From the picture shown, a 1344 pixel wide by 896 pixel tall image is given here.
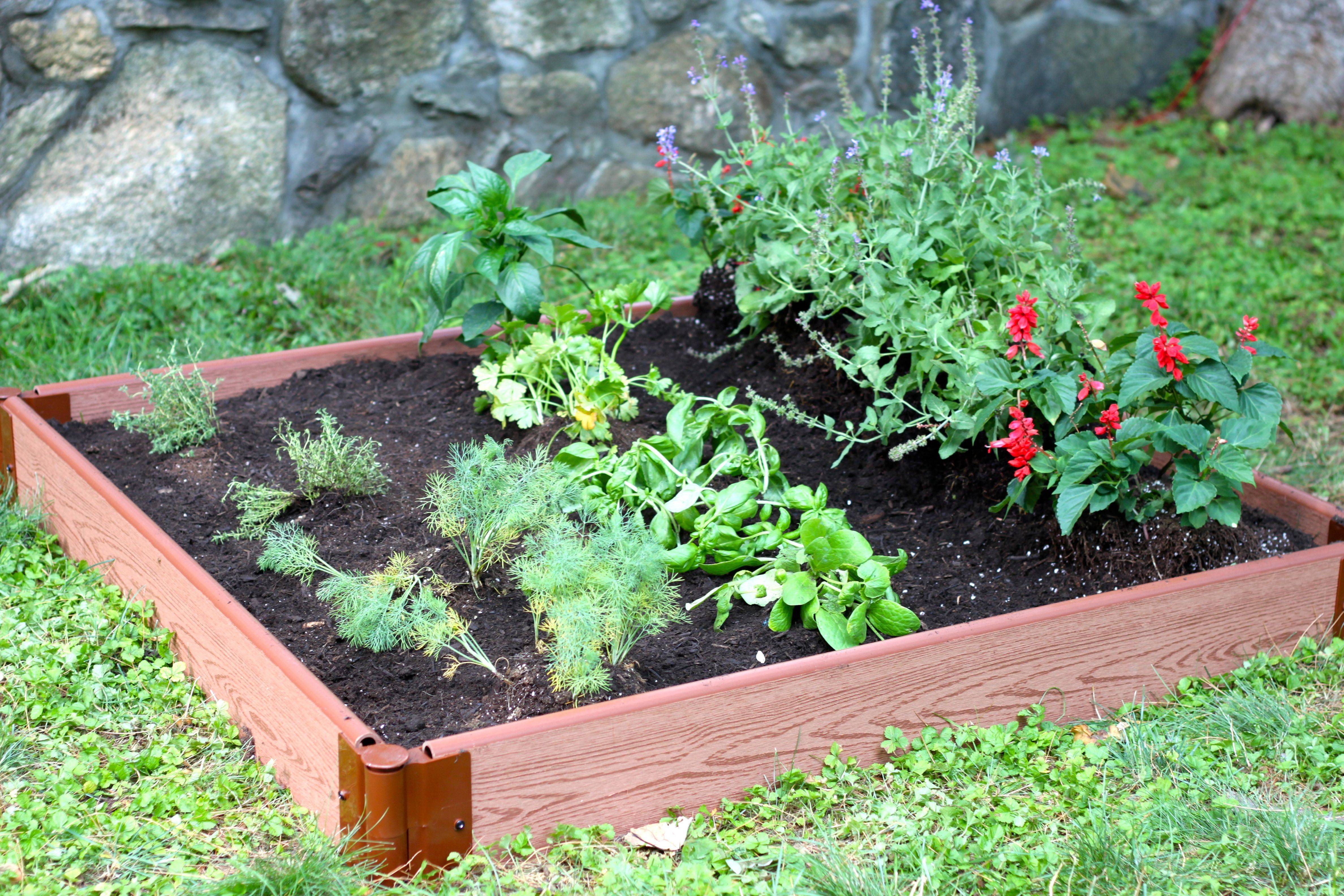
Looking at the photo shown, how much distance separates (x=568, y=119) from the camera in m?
5.13

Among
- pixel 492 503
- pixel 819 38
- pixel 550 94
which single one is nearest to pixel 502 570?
pixel 492 503

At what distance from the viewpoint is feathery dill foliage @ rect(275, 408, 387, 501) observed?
2.66m

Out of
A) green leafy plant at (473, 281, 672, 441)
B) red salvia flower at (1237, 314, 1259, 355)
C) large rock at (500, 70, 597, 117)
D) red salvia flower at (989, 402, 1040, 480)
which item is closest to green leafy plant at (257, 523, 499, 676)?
green leafy plant at (473, 281, 672, 441)

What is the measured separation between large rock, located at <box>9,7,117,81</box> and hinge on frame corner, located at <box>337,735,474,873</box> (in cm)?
329

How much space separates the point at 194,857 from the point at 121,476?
1.25m

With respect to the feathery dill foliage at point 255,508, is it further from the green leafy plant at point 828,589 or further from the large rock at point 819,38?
the large rock at point 819,38

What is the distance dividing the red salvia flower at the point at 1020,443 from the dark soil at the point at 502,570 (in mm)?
267

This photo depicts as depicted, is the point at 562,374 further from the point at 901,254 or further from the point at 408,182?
the point at 408,182

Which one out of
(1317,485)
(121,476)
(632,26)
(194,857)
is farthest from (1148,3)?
(194,857)

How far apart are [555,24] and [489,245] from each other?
2251 millimetres

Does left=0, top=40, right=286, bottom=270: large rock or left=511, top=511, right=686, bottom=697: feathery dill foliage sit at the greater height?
left=511, top=511, right=686, bottom=697: feathery dill foliage

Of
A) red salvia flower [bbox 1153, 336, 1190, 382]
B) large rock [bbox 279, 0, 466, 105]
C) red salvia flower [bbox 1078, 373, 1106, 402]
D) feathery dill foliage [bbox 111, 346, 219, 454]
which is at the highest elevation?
red salvia flower [bbox 1153, 336, 1190, 382]

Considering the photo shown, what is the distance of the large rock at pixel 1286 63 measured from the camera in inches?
240

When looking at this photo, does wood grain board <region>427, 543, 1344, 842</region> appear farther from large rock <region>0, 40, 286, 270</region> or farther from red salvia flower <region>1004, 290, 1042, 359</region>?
large rock <region>0, 40, 286, 270</region>
